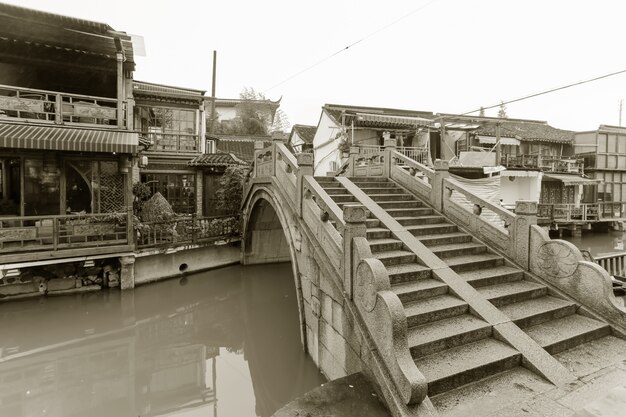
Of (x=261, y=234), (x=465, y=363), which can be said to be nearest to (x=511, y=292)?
(x=465, y=363)

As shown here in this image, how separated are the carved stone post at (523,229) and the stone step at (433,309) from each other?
2105 mm

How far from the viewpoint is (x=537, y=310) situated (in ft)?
18.6

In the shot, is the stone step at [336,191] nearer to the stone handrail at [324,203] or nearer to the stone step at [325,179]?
the stone step at [325,179]

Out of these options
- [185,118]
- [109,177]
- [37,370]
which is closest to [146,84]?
[185,118]

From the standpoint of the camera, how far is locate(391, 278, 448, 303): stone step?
5426 millimetres

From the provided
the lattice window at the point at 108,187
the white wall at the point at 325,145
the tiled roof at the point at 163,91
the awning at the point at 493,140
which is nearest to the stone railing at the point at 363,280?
the lattice window at the point at 108,187

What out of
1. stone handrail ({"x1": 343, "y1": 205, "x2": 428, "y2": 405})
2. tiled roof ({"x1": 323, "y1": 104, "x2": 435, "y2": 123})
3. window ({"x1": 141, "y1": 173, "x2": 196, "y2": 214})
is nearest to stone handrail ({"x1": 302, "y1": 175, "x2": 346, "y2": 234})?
stone handrail ({"x1": 343, "y1": 205, "x2": 428, "y2": 405})

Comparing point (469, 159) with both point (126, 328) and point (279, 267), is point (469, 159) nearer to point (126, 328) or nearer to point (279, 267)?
point (279, 267)

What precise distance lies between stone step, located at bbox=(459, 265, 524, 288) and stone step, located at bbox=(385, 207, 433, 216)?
222cm

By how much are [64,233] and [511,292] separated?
40.0 ft

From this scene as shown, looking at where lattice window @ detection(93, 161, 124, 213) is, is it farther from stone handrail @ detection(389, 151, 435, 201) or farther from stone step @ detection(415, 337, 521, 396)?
stone step @ detection(415, 337, 521, 396)

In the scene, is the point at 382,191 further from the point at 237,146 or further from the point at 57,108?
the point at 237,146

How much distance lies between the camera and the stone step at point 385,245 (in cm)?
653

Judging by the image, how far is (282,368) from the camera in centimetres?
732
